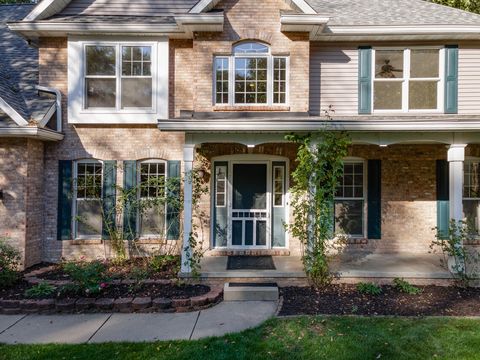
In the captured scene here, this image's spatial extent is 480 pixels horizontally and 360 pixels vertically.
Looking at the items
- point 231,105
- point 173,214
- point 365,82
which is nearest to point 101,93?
point 231,105

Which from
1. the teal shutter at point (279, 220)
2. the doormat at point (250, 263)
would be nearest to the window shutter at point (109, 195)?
the doormat at point (250, 263)

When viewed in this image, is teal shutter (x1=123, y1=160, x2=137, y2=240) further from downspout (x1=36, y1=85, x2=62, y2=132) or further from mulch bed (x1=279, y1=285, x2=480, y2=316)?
mulch bed (x1=279, y1=285, x2=480, y2=316)

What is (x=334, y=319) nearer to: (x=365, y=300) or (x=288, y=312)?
(x=288, y=312)

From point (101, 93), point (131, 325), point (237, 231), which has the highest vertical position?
point (101, 93)

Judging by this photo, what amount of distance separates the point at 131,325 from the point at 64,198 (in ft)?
14.9

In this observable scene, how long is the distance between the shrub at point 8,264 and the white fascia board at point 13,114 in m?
2.53

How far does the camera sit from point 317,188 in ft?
22.1

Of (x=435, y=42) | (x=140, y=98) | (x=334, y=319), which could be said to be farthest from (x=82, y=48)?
(x=435, y=42)

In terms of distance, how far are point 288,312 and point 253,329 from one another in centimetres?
87

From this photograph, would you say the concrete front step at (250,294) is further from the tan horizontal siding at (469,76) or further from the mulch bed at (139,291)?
the tan horizontal siding at (469,76)

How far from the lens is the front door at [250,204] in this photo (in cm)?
891

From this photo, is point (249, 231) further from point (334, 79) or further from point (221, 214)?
point (334, 79)

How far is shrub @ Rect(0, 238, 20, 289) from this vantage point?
6.54 meters

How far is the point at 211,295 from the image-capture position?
611 centimetres
